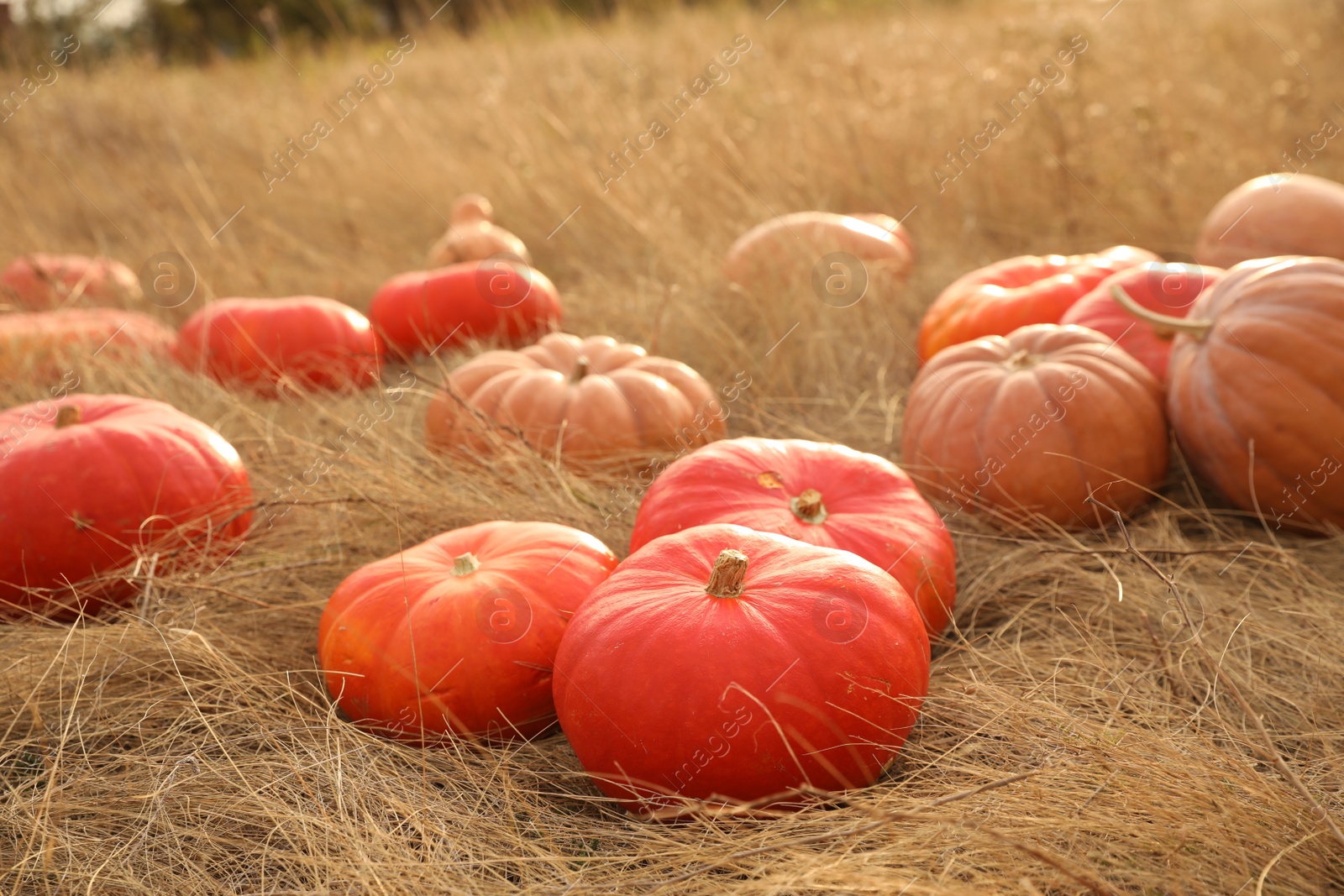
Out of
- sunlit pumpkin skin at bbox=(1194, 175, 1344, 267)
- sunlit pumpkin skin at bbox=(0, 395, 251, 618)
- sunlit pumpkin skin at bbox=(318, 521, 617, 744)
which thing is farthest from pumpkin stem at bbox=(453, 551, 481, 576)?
sunlit pumpkin skin at bbox=(1194, 175, 1344, 267)

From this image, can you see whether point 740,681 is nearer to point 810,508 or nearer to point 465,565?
point 810,508

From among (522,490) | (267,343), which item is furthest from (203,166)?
(522,490)

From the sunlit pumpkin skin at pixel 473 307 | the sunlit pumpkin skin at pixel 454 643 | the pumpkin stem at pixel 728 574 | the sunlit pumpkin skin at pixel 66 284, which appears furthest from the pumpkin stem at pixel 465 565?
the sunlit pumpkin skin at pixel 66 284

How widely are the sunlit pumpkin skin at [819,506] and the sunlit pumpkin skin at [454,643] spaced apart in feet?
0.83

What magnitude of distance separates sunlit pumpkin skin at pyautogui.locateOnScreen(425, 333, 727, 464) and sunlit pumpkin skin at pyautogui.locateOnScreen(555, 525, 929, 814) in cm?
116

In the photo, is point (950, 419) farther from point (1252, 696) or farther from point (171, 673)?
point (171, 673)

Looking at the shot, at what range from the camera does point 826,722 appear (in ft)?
5.60

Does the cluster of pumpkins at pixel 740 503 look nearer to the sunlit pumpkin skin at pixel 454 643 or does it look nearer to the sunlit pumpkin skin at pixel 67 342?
the sunlit pumpkin skin at pixel 454 643

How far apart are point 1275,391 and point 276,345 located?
337 centimetres

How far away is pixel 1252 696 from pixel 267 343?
3.47 m

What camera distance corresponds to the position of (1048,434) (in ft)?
8.73

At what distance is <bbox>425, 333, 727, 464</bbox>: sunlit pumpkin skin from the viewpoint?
3.02 metres

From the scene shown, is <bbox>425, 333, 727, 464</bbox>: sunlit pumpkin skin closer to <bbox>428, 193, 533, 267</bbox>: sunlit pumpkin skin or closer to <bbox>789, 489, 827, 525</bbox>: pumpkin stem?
<bbox>789, 489, 827, 525</bbox>: pumpkin stem

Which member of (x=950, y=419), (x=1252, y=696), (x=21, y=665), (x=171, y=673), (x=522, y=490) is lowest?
(x=1252, y=696)
